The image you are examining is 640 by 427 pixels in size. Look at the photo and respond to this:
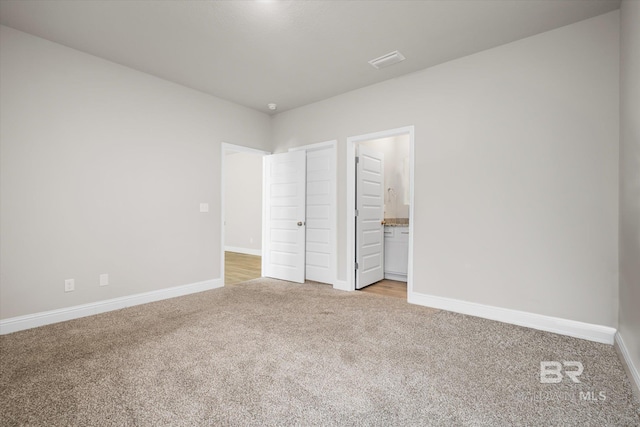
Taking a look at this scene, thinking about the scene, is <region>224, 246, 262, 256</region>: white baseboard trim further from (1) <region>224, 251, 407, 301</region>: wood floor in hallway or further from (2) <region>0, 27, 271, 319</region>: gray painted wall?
(2) <region>0, 27, 271, 319</region>: gray painted wall

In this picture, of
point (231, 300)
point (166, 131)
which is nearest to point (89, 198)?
point (166, 131)

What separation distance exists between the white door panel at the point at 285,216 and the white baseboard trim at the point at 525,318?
1997 mm

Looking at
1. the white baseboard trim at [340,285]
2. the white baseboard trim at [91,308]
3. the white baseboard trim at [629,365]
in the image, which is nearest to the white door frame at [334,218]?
the white baseboard trim at [340,285]

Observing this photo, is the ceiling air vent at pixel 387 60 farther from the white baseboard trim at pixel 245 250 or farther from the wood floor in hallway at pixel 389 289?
the white baseboard trim at pixel 245 250

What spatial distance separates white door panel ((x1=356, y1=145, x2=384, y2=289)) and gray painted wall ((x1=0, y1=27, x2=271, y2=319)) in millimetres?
2167

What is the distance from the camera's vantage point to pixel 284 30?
2.85 m

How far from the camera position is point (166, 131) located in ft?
13.0

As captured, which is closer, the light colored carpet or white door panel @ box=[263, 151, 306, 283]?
the light colored carpet

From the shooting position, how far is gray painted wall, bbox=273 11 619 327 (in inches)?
103

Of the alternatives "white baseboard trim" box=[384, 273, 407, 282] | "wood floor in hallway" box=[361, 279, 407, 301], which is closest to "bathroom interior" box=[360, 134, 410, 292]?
"white baseboard trim" box=[384, 273, 407, 282]

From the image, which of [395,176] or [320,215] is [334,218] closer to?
[320,215]

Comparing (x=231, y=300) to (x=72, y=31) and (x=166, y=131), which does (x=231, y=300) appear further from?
(x=72, y=31)

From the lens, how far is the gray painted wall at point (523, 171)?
2.63m

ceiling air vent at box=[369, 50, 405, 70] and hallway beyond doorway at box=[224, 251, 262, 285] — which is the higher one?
→ ceiling air vent at box=[369, 50, 405, 70]
